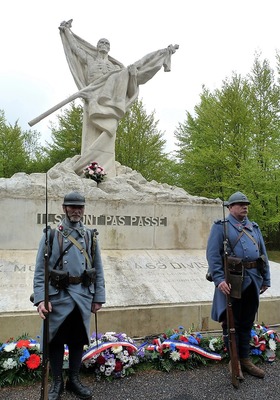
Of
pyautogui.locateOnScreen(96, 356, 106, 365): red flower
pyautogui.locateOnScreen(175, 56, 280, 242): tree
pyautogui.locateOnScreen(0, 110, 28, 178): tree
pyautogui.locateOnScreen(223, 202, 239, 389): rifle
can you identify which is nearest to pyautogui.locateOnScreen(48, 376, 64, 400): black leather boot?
pyautogui.locateOnScreen(96, 356, 106, 365): red flower

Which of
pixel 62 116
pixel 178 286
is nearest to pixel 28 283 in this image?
pixel 178 286

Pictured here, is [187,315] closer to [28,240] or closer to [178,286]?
[178,286]

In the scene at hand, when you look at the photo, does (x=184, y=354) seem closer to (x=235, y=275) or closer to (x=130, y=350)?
(x=130, y=350)

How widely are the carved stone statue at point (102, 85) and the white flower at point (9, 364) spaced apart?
5.53 meters

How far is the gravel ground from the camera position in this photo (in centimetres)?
343

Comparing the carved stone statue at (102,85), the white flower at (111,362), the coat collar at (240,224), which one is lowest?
the white flower at (111,362)

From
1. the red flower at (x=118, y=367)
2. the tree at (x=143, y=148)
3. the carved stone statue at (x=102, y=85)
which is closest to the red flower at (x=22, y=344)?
the red flower at (x=118, y=367)

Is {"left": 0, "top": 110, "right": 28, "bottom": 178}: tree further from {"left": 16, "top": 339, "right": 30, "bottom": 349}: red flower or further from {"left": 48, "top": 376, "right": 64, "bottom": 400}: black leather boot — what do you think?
{"left": 48, "top": 376, "right": 64, "bottom": 400}: black leather boot

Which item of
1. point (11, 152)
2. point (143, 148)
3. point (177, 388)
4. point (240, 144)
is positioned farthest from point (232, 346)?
point (11, 152)

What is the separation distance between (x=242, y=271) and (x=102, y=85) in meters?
6.61

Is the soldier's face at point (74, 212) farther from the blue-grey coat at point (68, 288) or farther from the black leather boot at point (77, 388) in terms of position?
the black leather boot at point (77, 388)

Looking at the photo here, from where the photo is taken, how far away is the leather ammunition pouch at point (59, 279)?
3.26 m

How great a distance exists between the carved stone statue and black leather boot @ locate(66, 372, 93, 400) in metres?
5.84

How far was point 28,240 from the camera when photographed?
6574mm
